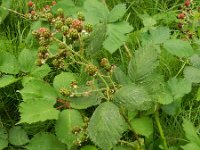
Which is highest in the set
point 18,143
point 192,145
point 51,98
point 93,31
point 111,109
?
point 93,31

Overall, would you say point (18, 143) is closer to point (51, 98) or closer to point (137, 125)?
point (51, 98)

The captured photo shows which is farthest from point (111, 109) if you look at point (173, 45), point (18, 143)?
point (173, 45)

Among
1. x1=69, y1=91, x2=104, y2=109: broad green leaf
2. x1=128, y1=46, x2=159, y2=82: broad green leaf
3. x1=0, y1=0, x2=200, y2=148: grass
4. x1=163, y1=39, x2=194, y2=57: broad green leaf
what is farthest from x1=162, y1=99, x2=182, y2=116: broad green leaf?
x1=69, y1=91, x2=104, y2=109: broad green leaf

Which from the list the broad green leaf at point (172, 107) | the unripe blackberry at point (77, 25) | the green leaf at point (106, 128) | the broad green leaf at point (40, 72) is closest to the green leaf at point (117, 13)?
the broad green leaf at point (40, 72)

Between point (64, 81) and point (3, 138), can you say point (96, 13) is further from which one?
point (3, 138)

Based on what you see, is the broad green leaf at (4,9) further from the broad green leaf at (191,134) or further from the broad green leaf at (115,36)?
the broad green leaf at (191,134)

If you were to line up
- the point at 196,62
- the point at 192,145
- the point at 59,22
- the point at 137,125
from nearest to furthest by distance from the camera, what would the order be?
the point at 59,22 < the point at 192,145 < the point at 137,125 < the point at 196,62

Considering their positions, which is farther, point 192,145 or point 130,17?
point 130,17
